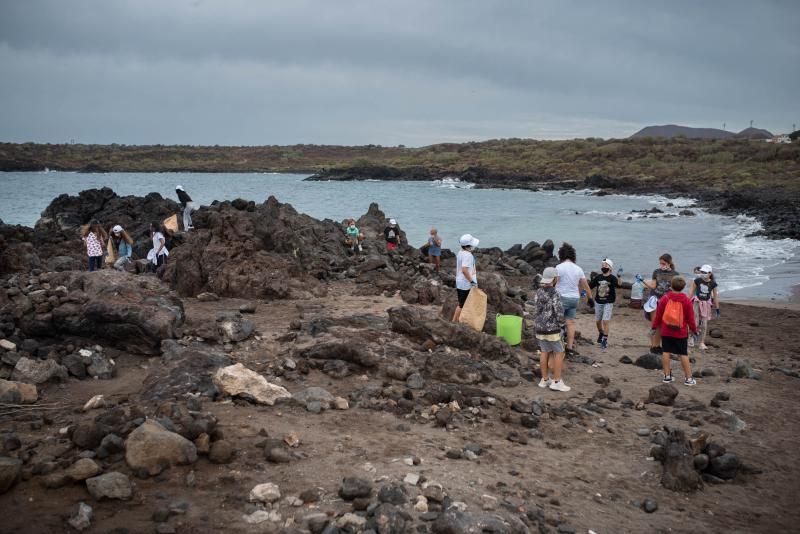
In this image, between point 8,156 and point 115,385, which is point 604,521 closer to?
point 115,385

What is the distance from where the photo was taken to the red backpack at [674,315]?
30.8ft

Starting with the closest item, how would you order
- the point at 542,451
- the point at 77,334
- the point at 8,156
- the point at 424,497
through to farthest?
1. the point at 424,497
2. the point at 542,451
3. the point at 77,334
4. the point at 8,156

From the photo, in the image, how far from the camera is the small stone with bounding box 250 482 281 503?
515 centimetres

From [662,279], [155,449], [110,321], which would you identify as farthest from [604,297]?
[155,449]

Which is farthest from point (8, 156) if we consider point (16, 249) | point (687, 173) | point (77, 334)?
point (77, 334)

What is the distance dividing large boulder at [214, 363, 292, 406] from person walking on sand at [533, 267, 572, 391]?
12.3 feet

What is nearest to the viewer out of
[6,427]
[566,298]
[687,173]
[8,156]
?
[6,427]

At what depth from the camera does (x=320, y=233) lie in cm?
2156

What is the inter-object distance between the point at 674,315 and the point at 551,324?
73.1 inches

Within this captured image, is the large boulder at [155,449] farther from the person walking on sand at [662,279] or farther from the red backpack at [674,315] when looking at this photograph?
the person walking on sand at [662,279]

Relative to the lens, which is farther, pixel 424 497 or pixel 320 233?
pixel 320 233

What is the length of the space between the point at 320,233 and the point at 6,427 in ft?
50.7

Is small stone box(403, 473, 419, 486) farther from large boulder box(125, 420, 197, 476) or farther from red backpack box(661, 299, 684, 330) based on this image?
red backpack box(661, 299, 684, 330)

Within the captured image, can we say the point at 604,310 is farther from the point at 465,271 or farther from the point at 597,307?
the point at 465,271
